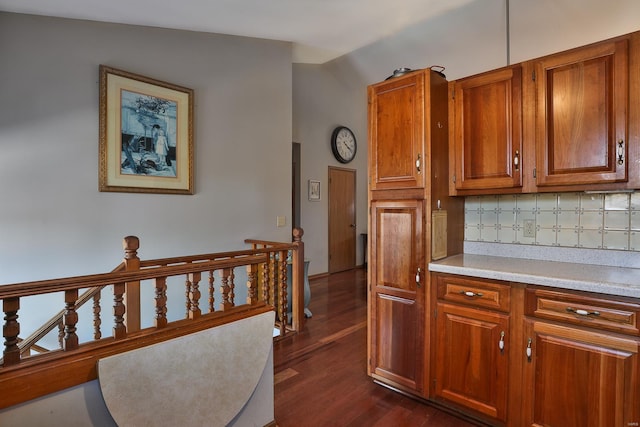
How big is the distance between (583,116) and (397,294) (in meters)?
1.42

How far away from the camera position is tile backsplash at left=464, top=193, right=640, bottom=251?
183cm

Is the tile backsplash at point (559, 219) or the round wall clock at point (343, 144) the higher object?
the round wall clock at point (343, 144)

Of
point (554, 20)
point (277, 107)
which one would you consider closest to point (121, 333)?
point (277, 107)

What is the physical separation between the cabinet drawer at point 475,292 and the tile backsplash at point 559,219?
1.97ft

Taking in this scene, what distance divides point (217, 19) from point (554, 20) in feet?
10.0

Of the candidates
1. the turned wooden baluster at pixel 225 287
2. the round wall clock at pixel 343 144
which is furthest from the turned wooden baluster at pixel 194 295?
the round wall clock at pixel 343 144

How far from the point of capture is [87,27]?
2.65 metres

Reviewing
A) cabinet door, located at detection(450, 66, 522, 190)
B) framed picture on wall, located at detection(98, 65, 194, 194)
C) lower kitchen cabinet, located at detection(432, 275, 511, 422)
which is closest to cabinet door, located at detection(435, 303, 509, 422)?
lower kitchen cabinet, located at detection(432, 275, 511, 422)

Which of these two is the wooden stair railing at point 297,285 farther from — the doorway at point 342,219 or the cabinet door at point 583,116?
the doorway at point 342,219

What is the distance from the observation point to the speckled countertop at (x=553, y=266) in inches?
57.9

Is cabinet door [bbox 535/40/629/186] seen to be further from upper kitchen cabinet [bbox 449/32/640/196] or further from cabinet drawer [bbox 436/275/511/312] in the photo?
cabinet drawer [bbox 436/275/511/312]

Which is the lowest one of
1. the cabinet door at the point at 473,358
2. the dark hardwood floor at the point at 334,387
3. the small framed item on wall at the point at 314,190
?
the dark hardwood floor at the point at 334,387

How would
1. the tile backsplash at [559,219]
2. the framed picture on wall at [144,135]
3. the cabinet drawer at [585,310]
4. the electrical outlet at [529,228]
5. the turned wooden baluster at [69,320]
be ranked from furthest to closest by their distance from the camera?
1. the framed picture on wall at [144,135]
2. the electrical outlet at [529,228]
3. the tile backsplash at [559,219]
4. the cabinet drawer at [585,310]
5. the turned wooden baluster at [69,320]

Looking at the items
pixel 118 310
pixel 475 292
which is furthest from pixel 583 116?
pixel 118 310
